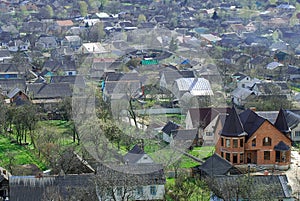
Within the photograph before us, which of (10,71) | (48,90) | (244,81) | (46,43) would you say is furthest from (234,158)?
(46,43)

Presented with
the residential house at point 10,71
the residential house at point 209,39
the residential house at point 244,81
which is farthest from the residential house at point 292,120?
the residential house at point 209,39

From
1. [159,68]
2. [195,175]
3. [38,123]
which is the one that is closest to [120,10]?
[159,68]

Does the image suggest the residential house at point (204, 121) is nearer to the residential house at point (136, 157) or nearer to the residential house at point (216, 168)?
the residential house at point (216, 168)

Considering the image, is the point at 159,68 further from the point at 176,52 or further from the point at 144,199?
the point at 144,199

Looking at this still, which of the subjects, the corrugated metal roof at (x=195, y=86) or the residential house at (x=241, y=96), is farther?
the residential house at (x=241, y=96)

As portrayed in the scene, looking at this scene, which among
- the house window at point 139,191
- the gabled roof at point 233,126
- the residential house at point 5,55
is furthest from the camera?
the residential house at point 5,55

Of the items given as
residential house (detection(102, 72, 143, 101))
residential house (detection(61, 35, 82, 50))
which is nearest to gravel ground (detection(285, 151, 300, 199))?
residential house (detection(102, 72, 143, 101))

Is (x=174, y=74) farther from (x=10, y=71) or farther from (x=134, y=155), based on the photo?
(x=134, y=155)
